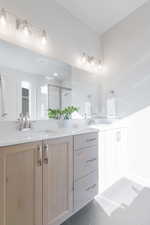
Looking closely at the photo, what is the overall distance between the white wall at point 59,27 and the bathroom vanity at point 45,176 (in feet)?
4.22

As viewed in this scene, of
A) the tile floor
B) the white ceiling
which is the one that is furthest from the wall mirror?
the tile floor

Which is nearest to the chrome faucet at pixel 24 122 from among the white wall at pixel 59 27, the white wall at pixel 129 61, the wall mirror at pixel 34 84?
the wall mirror at pixel 34 84

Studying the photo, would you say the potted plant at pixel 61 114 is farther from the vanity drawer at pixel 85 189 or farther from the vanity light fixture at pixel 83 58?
the vanity light fixture at pixel 83 58

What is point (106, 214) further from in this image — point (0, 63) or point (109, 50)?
point (109, 50)

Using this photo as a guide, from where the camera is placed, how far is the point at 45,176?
4.89 feet

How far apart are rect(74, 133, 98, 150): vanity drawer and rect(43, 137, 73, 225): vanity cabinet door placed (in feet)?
0.34

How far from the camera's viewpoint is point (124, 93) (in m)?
3.19

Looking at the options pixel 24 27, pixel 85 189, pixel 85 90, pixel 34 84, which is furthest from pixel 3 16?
pixel 85 189

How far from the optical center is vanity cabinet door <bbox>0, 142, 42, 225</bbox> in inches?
47.5

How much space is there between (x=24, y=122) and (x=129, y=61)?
7.26ft

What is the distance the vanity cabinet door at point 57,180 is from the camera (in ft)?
4.93

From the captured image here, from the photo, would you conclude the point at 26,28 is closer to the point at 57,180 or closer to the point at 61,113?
the point at 61,113

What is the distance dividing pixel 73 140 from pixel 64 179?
389mm

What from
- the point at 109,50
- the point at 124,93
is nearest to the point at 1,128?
the point at 124,93
